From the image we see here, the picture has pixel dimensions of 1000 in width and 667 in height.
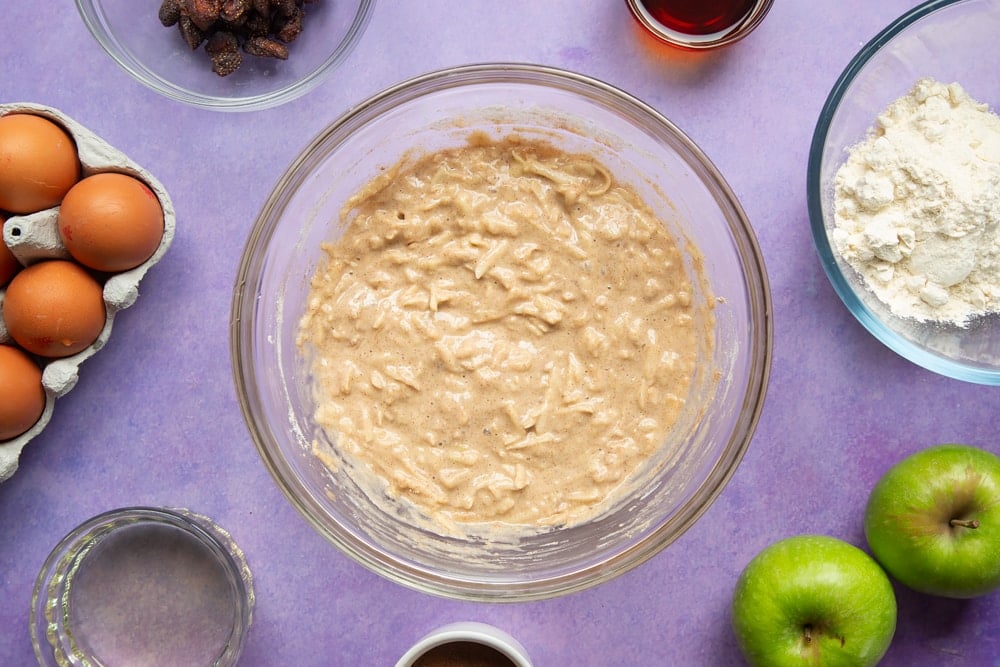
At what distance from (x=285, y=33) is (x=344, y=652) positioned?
5.45 ft

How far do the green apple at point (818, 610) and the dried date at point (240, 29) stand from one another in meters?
1.83

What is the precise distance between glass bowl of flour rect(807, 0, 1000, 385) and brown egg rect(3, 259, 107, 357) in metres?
1.82

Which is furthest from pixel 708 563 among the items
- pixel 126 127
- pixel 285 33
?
pixel 126 127

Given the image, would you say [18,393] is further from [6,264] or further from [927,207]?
[927,207]

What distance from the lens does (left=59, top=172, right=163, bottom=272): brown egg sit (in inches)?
80.0

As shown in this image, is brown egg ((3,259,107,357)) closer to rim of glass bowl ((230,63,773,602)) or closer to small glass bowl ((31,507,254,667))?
rim of glass bowl ((230,63,773,602))

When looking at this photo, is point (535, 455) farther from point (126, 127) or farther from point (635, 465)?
point (126, 127)

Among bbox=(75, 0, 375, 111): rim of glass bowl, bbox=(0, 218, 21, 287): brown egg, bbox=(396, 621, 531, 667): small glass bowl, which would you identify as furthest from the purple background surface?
bbox=(0, 218, 21, 287): brown egg

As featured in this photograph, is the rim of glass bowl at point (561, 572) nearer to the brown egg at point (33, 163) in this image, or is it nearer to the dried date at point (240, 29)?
the dried date at point (240, 29)

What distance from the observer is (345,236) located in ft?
7.38

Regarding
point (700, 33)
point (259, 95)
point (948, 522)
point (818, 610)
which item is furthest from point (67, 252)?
point (948, 522)

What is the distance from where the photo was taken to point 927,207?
2.07 m

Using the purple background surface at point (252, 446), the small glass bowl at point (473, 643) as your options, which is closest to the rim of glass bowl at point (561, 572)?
the small glass bowl at point (473, 643)

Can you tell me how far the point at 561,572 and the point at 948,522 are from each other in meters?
0.95
